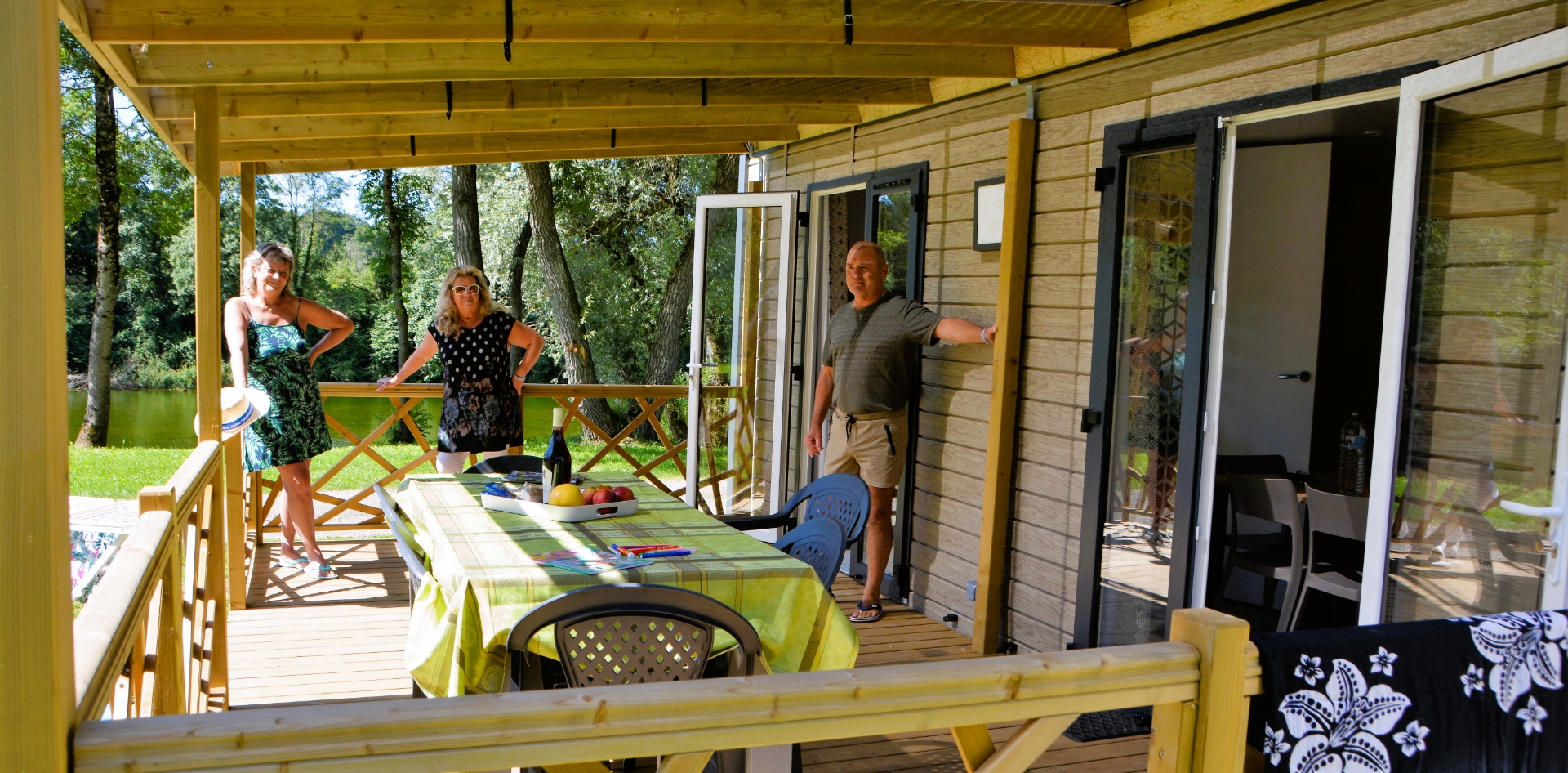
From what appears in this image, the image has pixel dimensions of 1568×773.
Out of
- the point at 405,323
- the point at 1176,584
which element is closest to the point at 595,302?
the point at 405,323

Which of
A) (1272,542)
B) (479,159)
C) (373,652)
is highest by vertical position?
(479,159)

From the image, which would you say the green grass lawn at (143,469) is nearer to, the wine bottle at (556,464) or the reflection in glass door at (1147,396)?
the reflection in glass door at (1147,396)

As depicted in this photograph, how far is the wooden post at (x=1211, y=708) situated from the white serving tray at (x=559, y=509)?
5.98ft

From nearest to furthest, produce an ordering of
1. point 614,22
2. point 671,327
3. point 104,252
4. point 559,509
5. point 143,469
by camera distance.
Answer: point 559,509 < point 614,22 < point 671,327 < point 143,469 < point 104,252

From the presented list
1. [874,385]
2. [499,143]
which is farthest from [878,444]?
[499,143]

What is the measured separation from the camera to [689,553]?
2793 millimetres

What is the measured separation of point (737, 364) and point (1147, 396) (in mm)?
3130

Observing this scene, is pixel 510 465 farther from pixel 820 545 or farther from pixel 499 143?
pixel 499 143

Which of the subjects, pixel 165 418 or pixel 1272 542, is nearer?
pixel 1272 542

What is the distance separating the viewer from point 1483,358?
2.54 meters

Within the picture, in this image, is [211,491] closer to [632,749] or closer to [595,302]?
[632,749]

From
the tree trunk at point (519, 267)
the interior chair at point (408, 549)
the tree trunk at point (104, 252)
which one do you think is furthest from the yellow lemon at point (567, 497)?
the tree trunk at point (519, 267)

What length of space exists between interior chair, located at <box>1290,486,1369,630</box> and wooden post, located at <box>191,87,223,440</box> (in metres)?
4.13

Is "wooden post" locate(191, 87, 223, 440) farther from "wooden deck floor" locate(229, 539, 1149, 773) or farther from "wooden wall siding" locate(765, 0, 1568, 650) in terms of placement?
"wooden wall siding" locate(765, 0, 1568, 650)
